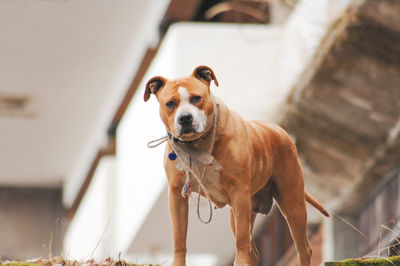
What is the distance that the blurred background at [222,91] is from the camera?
10.5m

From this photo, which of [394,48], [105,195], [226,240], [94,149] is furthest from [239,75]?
[94,149]

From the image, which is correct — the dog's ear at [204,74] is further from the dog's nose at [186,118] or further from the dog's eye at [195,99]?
the dog's nose at [186,118]

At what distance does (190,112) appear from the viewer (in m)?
4.43

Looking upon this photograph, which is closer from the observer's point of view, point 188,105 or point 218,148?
point 188,105

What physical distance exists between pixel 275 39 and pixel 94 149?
8661 millimetres

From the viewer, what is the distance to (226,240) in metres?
15.7

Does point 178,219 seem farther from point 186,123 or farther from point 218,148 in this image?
point 186,123

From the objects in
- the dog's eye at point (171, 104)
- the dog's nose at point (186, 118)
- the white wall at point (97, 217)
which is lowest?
the white wall at point (97, 217)

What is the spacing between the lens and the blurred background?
10.5m

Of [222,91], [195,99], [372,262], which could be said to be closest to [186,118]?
[195,99]

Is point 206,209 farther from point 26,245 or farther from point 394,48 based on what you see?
point 26,245

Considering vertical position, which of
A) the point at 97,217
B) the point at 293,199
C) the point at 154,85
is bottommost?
the point at 97,217

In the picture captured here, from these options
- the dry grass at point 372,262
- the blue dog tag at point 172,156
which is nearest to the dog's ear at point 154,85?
the blue dog tag at point 172,156

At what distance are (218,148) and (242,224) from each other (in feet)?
1.33
